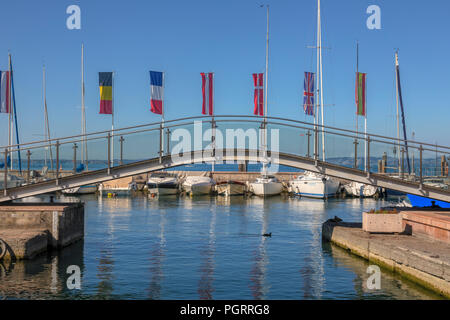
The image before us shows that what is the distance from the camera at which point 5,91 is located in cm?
5781

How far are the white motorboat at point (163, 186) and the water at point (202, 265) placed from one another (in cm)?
3034

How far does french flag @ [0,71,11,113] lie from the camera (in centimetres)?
5738

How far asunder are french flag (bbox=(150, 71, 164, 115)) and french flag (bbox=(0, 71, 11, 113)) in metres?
15.0

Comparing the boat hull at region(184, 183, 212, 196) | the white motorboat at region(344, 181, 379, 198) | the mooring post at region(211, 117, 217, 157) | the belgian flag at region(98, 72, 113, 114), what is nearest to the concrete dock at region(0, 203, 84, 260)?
the mooring post at region(211, 117, 217, 157)

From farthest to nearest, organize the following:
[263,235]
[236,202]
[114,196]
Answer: [114,196] < [236,202] < [263,235]

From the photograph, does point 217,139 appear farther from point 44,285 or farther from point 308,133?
point 44,285

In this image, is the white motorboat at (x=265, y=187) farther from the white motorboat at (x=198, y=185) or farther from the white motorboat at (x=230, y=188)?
the white motorboat at (x=198, y=185)

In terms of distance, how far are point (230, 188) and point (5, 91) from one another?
3298 cm

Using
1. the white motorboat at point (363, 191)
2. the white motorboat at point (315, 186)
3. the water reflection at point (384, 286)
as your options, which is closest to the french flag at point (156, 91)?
the white motorboat at point (315, 186)

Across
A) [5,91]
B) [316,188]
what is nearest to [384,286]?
[5,91]

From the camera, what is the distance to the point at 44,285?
22.1m

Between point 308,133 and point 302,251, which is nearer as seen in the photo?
point 308,133
